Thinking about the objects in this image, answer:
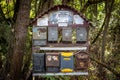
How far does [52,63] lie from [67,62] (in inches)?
12.7

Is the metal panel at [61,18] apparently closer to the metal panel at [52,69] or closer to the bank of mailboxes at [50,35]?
the bank of mailboxes at [50,35]

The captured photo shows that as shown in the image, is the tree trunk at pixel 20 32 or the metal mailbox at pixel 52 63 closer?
the metal mailbox at pixel 52 63

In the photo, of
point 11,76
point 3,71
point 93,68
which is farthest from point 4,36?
point 93,68

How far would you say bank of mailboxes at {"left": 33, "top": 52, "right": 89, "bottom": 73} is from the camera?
6145 mm

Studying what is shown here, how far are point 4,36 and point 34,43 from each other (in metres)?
2.23

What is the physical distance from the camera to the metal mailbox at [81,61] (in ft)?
20.4

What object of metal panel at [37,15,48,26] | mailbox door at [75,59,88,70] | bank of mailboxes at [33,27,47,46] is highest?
metal panel at [37,15,48,26]

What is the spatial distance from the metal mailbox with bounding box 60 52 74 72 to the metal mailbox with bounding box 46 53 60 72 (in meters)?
0.11

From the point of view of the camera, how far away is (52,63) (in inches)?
243

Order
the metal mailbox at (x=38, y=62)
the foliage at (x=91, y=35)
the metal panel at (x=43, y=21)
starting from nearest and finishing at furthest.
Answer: the metal mailbox at (x=38, y=62), the metal panel at (x=43, y=21), the foliage at (x=91, y=35)

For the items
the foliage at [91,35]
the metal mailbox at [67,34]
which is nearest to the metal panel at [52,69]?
the metal mailbox at [67,34]

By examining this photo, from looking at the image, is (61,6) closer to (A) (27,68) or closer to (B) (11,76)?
(B) (11,76)

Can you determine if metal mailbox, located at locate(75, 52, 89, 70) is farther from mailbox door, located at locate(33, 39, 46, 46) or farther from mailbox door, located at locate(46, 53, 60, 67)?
mailbox door, located at locate(33, 39, 46, 46)

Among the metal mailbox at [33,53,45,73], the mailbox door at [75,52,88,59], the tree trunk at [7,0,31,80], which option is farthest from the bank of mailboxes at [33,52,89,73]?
the tree trunk at [7,0,31,80]
